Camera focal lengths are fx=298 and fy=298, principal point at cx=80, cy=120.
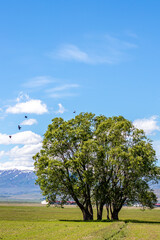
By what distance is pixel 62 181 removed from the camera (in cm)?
6425

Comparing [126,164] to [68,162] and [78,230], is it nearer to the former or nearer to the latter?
[68,162]

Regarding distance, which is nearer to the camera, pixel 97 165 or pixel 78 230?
pixel 78 230

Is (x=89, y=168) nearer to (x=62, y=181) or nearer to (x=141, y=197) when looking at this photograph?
(x=62, y=181)

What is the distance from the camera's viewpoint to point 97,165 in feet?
205

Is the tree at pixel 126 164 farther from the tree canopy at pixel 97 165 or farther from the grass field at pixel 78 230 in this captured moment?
the grass field at pixel 78 230

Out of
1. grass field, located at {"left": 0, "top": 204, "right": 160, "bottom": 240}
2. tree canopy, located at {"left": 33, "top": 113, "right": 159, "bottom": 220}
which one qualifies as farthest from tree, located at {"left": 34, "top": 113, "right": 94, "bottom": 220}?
grass field, located at {"left": 0, "top": 204, "right": 160, "bottom": 240}

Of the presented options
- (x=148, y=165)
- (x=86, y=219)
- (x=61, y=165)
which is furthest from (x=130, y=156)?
(x=86, y=219)

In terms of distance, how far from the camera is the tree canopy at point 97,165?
2392 inches

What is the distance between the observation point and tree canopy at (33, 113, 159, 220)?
60.8m

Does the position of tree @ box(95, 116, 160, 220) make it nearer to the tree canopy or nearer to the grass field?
the tree canopy

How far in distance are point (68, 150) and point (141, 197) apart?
18.5 meters

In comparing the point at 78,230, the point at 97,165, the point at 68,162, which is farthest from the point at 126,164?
the point at 78,230

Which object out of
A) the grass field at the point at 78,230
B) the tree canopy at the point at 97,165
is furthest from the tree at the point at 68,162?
the grass field at the point at 78,230

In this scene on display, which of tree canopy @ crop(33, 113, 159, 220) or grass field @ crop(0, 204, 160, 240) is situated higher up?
tree canopy @ crop(33, 113, 159, 220)
